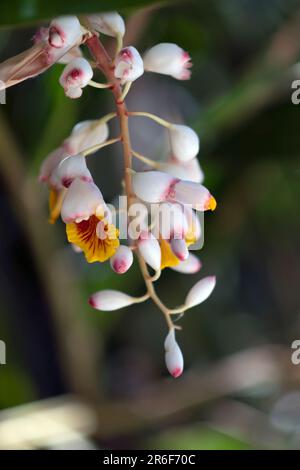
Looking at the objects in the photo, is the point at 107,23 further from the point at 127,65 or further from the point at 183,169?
the point at 183,169

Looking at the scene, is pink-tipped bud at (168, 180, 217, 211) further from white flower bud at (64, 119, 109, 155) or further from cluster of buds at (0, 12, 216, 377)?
white flower bud at (64, 119, 109, 155)

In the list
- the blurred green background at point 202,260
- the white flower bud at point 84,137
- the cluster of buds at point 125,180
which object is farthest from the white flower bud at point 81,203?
the blurred green background at point 202,260

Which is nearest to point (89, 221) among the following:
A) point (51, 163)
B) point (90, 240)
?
point (90, 240)

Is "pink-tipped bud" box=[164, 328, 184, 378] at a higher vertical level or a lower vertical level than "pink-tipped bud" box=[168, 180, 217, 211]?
lower

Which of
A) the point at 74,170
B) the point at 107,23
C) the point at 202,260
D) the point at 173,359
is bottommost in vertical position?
the point at 173,359

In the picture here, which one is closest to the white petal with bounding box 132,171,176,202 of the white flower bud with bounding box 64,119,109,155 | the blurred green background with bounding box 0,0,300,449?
the white flower bud with bounding box 64,119,109,155

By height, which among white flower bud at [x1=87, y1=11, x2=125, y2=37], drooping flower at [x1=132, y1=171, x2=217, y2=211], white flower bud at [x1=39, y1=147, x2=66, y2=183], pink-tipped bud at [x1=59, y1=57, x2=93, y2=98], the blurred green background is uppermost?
the blurred green background

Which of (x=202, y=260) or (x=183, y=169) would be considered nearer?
(x=183, y=169)
